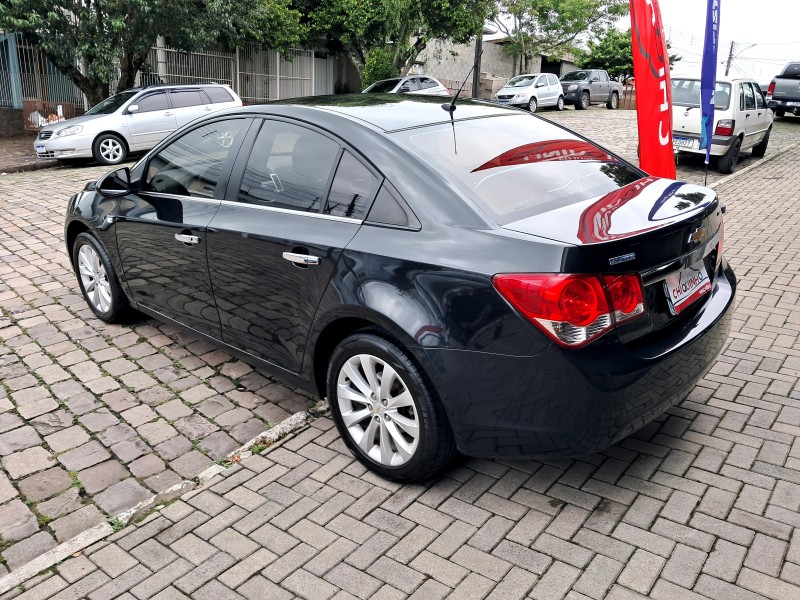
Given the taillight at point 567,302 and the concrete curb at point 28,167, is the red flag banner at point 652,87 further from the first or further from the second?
the concrete curb at point 28,167

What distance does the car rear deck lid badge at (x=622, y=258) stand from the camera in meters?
2.63

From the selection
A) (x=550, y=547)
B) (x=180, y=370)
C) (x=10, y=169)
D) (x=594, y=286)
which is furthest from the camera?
(x=10, y=169)

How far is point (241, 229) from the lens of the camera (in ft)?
12.0

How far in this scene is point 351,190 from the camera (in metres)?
3.27

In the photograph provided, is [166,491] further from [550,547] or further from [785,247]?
[785,247]

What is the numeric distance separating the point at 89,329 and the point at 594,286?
3.87 meters

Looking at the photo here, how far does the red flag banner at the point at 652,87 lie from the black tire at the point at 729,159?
6455mm

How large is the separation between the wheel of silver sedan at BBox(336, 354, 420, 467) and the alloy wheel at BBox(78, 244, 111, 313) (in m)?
2.52

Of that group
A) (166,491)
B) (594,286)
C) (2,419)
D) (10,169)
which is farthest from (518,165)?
(10,169)

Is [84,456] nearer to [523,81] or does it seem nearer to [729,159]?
[729,159]

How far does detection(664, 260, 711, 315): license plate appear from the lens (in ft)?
9.68

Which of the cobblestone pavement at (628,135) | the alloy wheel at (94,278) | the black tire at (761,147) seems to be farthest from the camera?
the black tire at (761,147)

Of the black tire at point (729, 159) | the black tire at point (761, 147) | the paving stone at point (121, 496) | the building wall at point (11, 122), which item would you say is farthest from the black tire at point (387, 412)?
Answer: the building wall at point (11, 122)

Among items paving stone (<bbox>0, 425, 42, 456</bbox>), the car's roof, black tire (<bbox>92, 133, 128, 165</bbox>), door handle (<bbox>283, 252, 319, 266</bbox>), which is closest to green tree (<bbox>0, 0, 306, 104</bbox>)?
black tire (<bbox>92, 133, 128, 165</bbox>)
